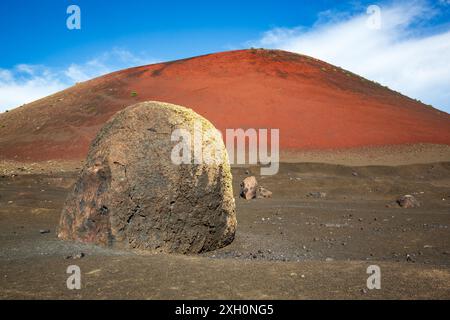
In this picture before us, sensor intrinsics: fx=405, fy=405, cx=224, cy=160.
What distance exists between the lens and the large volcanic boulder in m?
5.02

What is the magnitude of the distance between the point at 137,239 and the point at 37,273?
4.36ft

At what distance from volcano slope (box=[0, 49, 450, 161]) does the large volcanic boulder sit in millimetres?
13947

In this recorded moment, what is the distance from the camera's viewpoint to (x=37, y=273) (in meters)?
3.86

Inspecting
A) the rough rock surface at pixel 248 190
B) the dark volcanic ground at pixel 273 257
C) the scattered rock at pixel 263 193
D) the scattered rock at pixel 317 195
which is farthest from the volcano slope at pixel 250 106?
the dark volcanic ground at pixel 273 257

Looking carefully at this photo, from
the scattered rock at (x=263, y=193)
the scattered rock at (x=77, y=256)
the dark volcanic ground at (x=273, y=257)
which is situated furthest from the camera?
the scattered rock at (x=263, y=193)

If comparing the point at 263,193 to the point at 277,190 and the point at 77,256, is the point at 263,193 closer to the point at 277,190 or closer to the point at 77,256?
the point at 277,190

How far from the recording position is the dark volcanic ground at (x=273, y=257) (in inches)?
133

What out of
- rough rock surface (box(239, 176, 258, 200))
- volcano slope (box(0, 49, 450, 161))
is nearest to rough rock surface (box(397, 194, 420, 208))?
rough rock surface (box(239, 176, 258, 200))

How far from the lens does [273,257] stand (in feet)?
17.4

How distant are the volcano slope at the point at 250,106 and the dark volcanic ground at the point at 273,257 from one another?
10189 mm

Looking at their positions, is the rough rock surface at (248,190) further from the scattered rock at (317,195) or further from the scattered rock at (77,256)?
the scattered rock at (77,256)

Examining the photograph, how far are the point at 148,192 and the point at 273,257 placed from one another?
183cm

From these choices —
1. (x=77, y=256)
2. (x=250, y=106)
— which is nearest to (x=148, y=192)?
(x=77, y=256)

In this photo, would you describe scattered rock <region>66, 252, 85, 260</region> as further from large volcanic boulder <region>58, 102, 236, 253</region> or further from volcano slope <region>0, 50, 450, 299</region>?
large volcanic boulder <region>58, 102, 236, 253</region>
